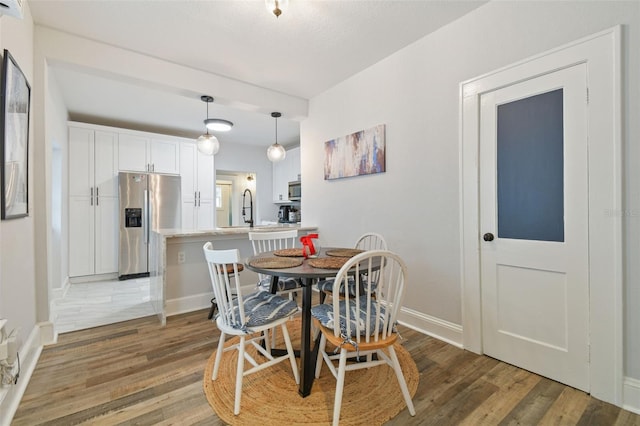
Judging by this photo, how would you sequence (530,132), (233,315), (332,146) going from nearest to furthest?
(233,315) < (530,132) < (332,146)

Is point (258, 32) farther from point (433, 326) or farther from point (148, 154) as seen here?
point (148, 154)

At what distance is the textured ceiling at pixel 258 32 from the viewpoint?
2092mm

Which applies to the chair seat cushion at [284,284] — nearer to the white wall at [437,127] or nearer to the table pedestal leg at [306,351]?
the table pedestal leg at [306,351]

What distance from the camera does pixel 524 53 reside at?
1880 millimetres

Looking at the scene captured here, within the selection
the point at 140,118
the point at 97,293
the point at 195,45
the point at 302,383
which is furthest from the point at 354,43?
the point at 97,293

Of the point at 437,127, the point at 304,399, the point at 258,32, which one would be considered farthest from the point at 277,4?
the point at 304,399

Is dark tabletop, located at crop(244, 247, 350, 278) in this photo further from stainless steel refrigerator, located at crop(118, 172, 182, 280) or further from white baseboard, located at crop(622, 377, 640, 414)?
stainless steel refrigerator, located at crop(118, 172, 182, 280)

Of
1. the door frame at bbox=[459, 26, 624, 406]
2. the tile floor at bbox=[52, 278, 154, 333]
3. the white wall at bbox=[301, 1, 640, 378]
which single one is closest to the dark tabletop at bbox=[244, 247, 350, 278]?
the white wall at bbox=[301, 1, 640, 378]

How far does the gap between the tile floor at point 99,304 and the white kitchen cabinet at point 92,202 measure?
35 centimetres

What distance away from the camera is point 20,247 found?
1.83 m

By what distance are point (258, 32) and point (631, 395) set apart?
11.1 ft

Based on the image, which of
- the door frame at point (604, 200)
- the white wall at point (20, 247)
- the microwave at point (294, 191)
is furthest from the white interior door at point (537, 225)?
the microwave at point (294, 191)

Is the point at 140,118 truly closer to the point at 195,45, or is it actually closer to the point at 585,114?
the point at 195,45

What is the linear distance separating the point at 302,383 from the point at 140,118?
4.76 m
